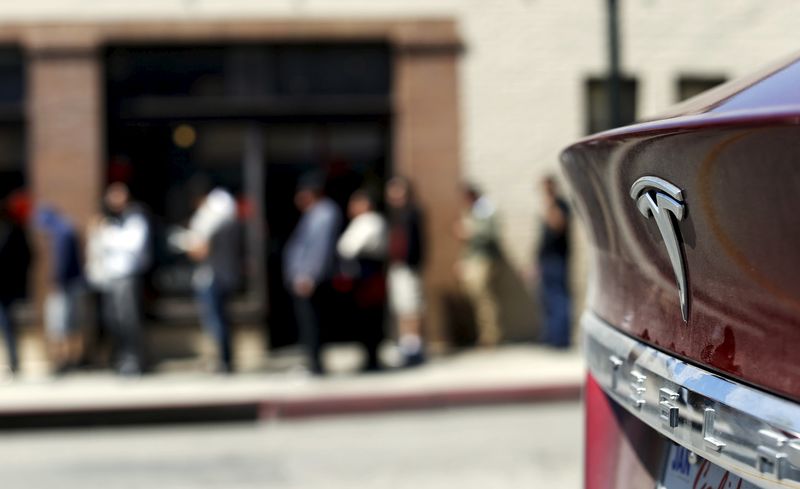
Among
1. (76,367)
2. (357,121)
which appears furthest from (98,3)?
(76,367)

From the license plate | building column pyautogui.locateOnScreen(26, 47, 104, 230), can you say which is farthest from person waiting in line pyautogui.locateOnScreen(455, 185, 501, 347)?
the license plate

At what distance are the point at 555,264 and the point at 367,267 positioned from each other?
204 cm

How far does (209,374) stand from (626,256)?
785 centimetres

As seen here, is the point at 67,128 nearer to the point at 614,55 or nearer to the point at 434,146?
the point at 434,146

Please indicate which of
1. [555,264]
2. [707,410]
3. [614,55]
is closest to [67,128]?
[555,264]

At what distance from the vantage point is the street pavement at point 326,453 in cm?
580

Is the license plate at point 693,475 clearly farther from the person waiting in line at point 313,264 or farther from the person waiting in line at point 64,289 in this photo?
the person waiting in line at point 64,289

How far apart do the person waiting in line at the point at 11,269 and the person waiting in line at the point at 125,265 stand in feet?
2.24

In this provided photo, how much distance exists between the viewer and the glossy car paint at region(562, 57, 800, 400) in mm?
1531

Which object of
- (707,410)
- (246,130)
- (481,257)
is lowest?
(481,257)

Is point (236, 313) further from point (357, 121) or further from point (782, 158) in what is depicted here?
point (782, 158)

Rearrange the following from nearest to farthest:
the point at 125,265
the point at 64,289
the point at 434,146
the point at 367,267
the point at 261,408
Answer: the point at 261,408
the point at 367,267
the point at 125,265
the point at 64,289
the point at 434,146

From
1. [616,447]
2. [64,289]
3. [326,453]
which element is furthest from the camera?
[64,289]

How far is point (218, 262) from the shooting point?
30.4ft
